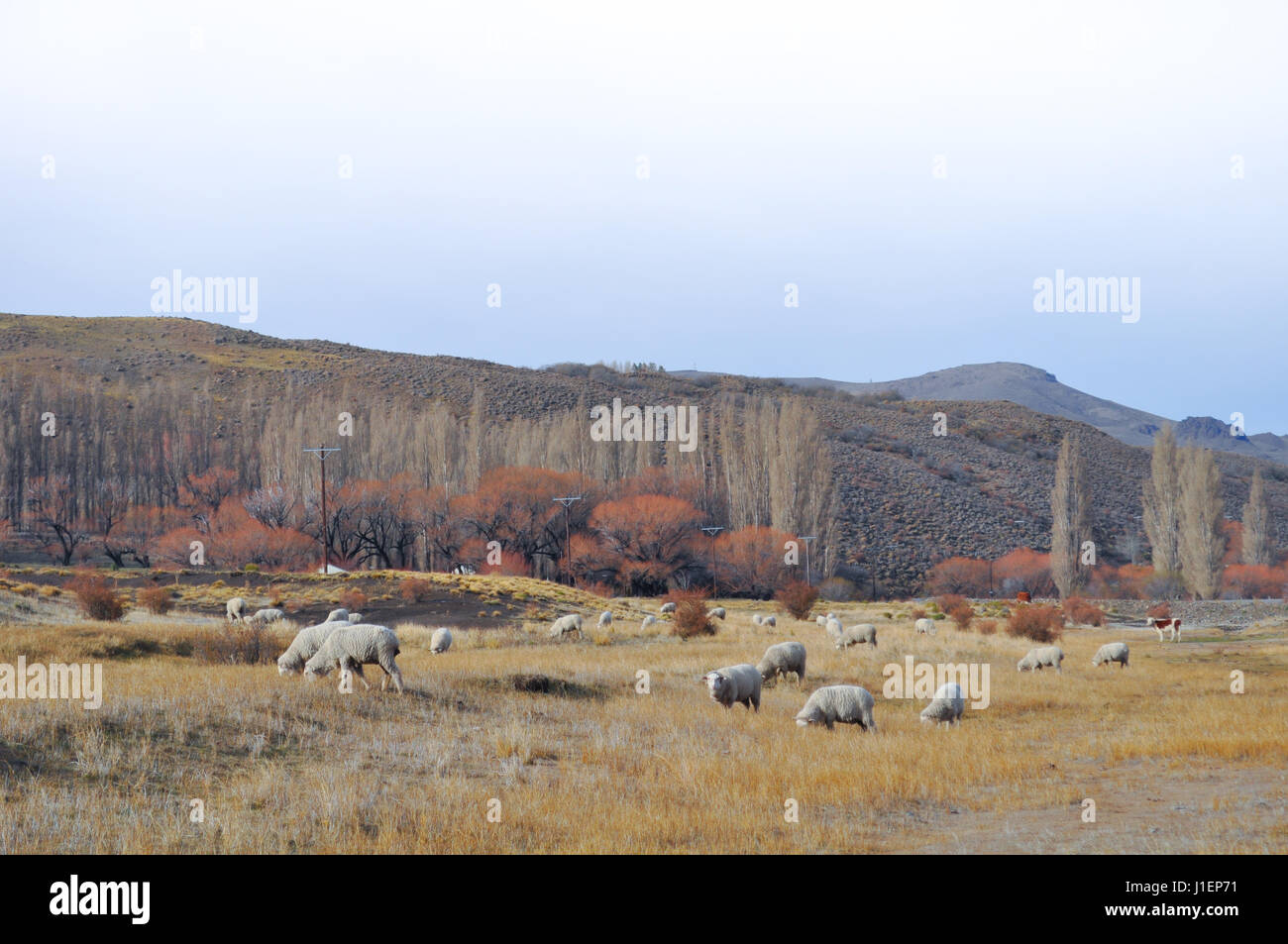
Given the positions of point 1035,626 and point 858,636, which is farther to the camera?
point 1035,626

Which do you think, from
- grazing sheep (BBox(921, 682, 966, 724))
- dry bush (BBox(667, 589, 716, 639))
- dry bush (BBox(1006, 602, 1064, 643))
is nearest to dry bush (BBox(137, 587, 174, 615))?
dry bush (BBox(667, 589, 716, 639))

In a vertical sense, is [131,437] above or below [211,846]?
above

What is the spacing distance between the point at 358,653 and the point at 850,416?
14068 centimetres

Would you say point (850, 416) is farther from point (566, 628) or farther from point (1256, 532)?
point (566, 628)

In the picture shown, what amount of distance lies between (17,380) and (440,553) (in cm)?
6232

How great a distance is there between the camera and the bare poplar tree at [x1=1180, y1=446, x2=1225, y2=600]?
74.2 metres

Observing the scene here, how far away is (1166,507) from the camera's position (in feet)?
260

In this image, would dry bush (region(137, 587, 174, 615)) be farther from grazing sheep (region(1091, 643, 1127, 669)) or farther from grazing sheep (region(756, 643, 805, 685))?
grazing sheep (region(1091, 643, 1127, 669))

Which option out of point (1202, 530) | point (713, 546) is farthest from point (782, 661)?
point (1202, 530)

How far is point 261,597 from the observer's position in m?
49.8

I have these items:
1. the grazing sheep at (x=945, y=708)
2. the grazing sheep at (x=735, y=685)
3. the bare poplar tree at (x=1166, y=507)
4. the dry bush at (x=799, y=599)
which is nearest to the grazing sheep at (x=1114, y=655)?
the grazing sheep at (x=945, y=708)

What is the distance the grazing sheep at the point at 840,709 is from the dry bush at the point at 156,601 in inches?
1381
